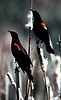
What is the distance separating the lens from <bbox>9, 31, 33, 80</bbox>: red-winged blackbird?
182cm

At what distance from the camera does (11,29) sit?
1.88 m

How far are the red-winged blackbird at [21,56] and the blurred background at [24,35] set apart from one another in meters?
0.04

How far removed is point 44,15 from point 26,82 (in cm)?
53

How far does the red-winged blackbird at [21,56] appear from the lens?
1.82 metres

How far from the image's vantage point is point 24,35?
194 cm

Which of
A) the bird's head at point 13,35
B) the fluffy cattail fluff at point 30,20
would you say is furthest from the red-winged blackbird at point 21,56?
the fluffy cattail fluff at point 30,20

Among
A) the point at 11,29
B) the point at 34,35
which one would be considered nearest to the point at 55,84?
the point at 34,35

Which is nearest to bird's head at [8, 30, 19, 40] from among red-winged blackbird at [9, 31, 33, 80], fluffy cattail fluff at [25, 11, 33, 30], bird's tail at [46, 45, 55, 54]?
red-winged blackbird at [9, 31, 33, 80]

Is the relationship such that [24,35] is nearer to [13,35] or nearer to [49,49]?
[13,35]

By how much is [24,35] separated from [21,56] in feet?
0.61

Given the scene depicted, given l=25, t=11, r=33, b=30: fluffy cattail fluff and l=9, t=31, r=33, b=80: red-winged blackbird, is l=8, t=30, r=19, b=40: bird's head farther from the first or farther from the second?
l=25, t=11, r=33, b=30: fluffy cattail fluff

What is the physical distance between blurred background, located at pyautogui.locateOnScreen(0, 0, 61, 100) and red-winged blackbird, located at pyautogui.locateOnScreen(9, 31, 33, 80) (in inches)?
1.5

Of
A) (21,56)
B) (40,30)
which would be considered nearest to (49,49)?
(40,30)

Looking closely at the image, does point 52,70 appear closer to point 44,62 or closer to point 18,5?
point 44,62
